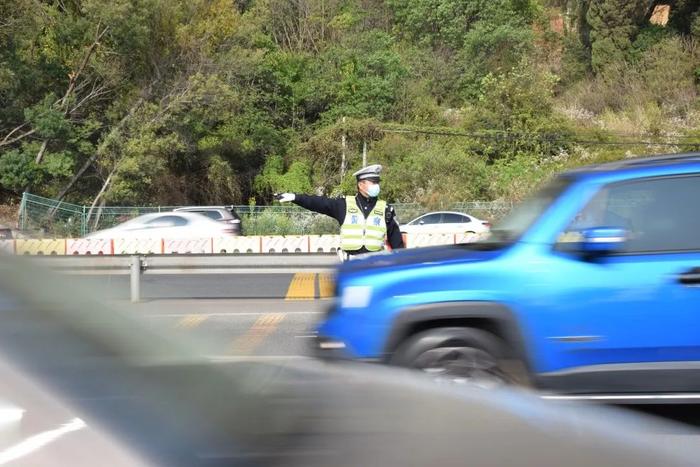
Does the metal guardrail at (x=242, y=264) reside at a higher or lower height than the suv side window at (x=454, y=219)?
lower

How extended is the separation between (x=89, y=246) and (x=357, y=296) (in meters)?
14.5

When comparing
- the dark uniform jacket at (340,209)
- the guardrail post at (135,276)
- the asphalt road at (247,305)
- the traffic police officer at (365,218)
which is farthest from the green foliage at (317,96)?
the traffic police officer at (365,218)

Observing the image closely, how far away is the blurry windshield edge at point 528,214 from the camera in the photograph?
5297 millimetres

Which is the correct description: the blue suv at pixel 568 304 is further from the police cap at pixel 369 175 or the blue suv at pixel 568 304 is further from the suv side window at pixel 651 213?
the police cap at pixel 369 175

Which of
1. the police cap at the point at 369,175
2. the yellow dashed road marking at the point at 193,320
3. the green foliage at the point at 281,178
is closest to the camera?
the police cap at the point at 369,175

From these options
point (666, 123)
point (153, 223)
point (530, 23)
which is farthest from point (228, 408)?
point (530, 23)

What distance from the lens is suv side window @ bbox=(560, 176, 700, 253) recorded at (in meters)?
5.02

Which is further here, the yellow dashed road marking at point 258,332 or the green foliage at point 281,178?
the green foliage at point 281,178

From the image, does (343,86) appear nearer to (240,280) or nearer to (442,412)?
(240,280)

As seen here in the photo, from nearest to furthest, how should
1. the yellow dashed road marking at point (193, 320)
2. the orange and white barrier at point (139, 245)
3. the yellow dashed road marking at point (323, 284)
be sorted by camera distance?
the yellow dashed road marking at point (193, 320), the yellow dashed road marking at point (323, 284), the orange and white barrier at point (139, 245)

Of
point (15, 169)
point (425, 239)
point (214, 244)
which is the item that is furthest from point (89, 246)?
point (15, 169)

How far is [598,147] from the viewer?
4506cm

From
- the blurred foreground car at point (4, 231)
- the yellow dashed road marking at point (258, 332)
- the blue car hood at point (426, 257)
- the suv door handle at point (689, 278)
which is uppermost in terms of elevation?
the blurred foreground car at point (4, 231)

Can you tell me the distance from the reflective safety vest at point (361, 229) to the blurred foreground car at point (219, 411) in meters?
4.76
